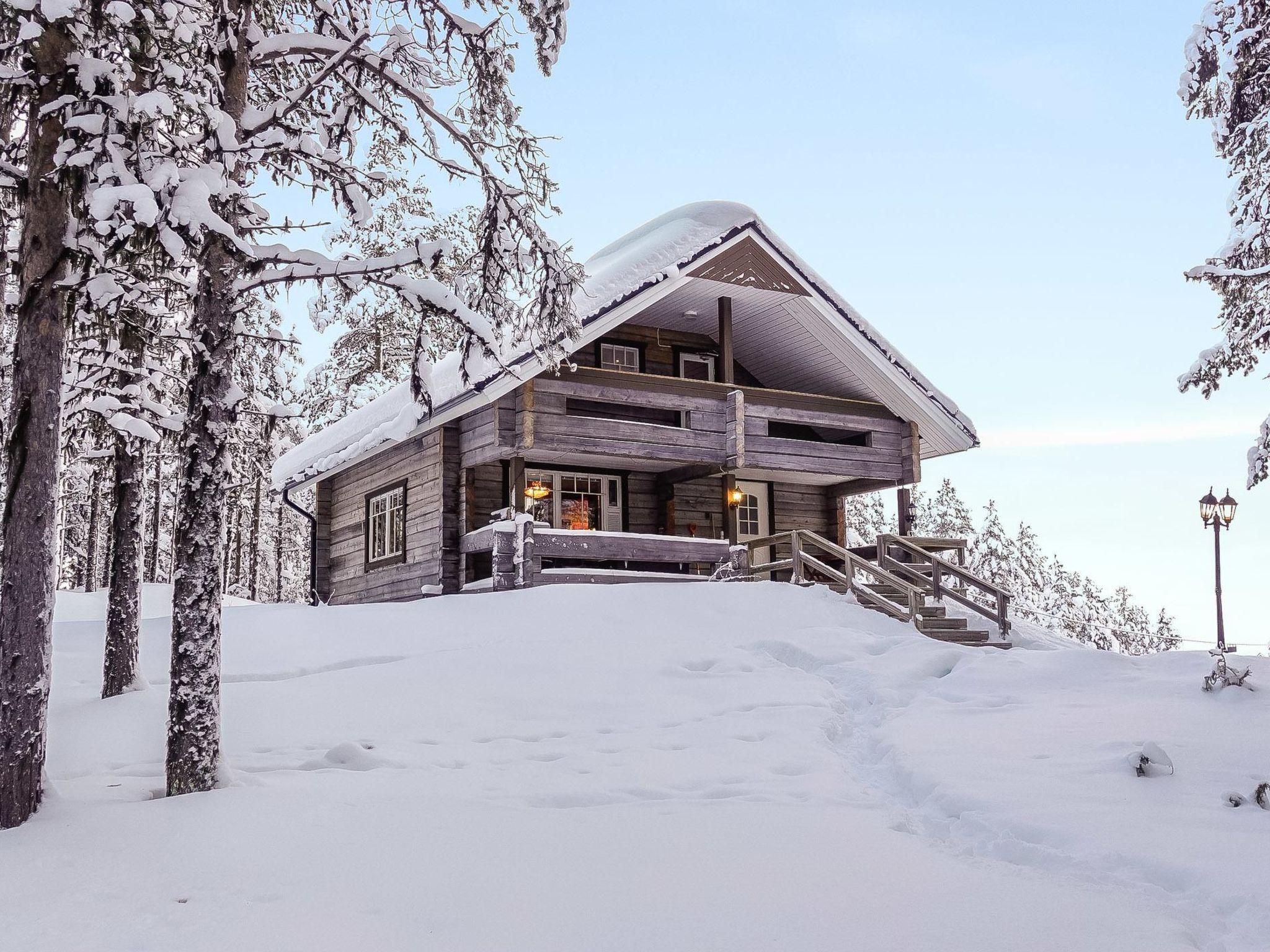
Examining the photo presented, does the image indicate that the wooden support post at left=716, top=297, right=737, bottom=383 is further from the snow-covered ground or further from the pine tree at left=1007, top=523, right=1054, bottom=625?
the pine tree at left=1007, top=523, right=1054, bottom=625

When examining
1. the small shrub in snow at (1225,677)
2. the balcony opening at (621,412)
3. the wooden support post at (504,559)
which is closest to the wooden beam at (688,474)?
the balcony opening at (621,412)

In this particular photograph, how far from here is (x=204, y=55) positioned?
6965 mm

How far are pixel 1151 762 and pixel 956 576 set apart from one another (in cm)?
923

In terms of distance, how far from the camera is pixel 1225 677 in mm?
8141

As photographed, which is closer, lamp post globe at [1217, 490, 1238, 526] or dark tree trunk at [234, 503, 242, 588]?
lamp post globe at [1217, 490, 1238, 526]

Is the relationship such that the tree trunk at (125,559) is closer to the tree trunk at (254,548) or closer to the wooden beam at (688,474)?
the wooden beam at (688,474)

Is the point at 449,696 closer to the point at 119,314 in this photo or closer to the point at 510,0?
the point at 119,314

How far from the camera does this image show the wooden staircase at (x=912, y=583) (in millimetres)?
13383

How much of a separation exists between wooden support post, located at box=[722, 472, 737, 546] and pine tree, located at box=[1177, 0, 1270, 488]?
6.81 metres

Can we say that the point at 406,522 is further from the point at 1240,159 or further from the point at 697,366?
the point at 1240,159

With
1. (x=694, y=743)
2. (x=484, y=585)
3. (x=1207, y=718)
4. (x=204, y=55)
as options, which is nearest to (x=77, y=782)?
(x=694, y=743)

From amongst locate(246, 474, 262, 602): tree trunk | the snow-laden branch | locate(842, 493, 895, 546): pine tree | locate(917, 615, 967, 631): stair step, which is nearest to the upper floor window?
locate(917, 615, 967, 631): stair step

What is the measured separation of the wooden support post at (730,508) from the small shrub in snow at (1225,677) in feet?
28.9

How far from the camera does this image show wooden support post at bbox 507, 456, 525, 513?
15005mm
